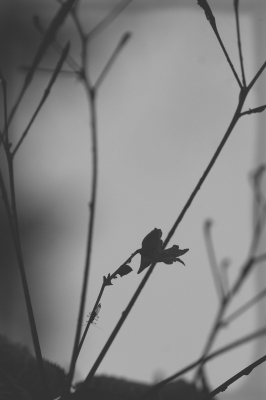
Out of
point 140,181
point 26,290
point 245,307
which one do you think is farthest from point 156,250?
point 140,181

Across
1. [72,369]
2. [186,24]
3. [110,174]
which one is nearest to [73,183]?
[110,174]

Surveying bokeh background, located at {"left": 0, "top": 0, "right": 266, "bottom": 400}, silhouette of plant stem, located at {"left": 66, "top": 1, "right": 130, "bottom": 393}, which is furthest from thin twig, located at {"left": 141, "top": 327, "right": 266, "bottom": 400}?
bokeh background, located at {"left": 0, "top": 0, "right": 266, "bottom": 400}

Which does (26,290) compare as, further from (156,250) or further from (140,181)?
(140,181)

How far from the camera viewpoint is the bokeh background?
716 millimetres

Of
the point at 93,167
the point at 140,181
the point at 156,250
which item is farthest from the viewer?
the point at 140,181

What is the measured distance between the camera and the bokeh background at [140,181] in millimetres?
716

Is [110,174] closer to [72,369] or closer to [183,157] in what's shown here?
[183,157]

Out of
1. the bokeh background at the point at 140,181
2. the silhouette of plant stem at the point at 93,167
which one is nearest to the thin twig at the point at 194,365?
the silhouette of plant stem at the point at 93,167

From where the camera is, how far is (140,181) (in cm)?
81

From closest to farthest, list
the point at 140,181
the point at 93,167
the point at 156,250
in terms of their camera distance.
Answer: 1. the point at 156,250
2. the point at 93,167
3. the point at 140,181

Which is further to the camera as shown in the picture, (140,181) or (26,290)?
(140,181)

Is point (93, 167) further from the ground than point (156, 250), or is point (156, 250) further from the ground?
point (93, 167)

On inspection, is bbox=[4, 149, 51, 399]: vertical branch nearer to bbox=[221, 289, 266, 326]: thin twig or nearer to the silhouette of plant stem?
the silhouette of plant stem

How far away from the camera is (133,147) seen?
832 mm
